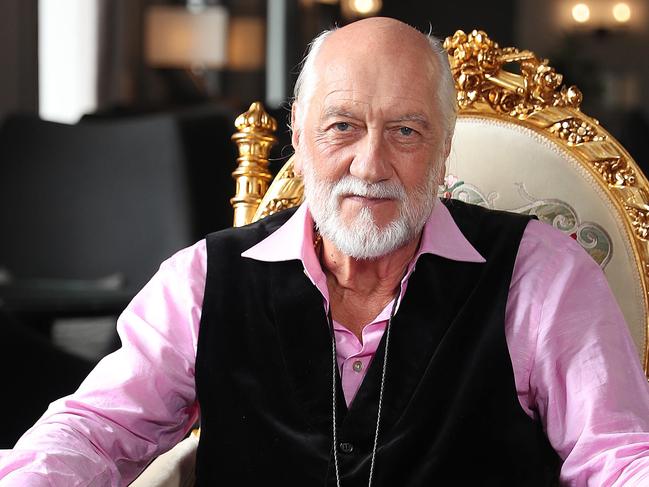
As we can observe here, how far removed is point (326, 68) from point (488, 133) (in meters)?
0.30

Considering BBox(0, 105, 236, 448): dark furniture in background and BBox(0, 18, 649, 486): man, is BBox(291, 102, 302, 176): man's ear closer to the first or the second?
BBox(0, 18, 649, 486): man

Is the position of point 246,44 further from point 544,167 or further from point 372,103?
point 372,103

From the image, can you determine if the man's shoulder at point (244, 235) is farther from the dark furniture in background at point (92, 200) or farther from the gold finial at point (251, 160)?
the dark furniture in background at point (92, 200)

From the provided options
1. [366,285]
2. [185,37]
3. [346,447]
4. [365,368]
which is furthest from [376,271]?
[185,37]

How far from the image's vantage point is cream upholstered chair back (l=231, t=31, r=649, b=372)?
146 cm

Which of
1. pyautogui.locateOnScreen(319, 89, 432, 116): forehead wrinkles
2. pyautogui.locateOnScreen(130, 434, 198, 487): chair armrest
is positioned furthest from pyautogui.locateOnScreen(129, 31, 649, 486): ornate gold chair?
pyautogui.locateOnScreen(130, 434, 198, 487): chair armrest

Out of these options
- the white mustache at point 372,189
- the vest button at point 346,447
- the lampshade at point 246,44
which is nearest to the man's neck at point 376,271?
the white mustache at point 372,189

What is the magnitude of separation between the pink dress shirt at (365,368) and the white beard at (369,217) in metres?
0.05

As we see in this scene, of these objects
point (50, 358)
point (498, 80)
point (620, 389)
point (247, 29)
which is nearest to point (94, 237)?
point (50, 358)

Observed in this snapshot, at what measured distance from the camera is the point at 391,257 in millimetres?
1424

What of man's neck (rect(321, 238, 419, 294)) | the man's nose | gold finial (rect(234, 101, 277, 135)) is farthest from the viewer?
gold finial (rect(234, 101, 277, 135))

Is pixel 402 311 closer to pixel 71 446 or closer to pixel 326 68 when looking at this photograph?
pixel 326 68

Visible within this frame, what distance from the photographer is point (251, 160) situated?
1.64m

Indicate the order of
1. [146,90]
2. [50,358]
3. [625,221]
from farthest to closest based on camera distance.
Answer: [146,90], [50,358], [625,221]
